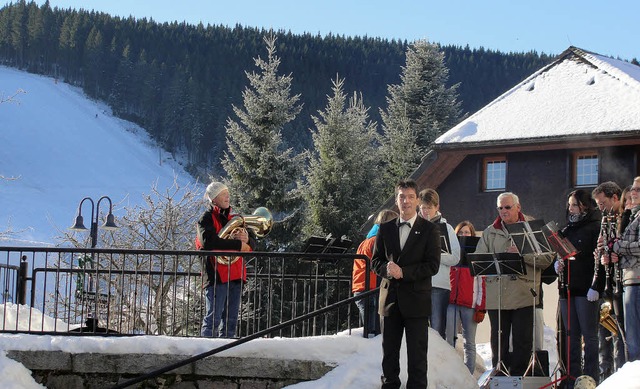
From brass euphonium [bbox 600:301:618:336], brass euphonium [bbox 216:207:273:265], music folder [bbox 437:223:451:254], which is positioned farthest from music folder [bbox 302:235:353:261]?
brass euphonium [bbox 600:301:618:336]

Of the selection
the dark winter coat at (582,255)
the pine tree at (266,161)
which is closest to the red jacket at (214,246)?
the dark winter coat at (582,255)

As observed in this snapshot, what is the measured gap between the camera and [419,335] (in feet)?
24.7

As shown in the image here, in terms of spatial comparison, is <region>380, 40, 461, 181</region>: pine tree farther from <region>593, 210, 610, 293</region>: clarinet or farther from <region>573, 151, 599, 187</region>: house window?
<region>593, 210, 610, 293</region>: clarinet

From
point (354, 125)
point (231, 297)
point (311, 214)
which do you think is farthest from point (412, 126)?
point (231, 297)

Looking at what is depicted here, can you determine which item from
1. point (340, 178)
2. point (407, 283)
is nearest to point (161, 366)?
point (407, 283)

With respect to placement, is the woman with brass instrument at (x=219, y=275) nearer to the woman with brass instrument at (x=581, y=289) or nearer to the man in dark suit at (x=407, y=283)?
the man in dark suit at (x=407, y=283)

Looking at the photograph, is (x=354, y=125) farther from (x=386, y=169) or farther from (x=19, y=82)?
(x=19, y=82)

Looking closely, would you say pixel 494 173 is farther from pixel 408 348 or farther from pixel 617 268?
pixel 408 348

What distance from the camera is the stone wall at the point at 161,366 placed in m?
8.52

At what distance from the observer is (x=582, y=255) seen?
28.3 feet

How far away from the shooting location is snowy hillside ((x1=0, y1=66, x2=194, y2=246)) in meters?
73.8

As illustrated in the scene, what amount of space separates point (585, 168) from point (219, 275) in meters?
12.8

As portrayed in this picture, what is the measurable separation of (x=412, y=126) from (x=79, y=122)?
243 feet

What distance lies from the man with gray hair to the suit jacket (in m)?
1.17
